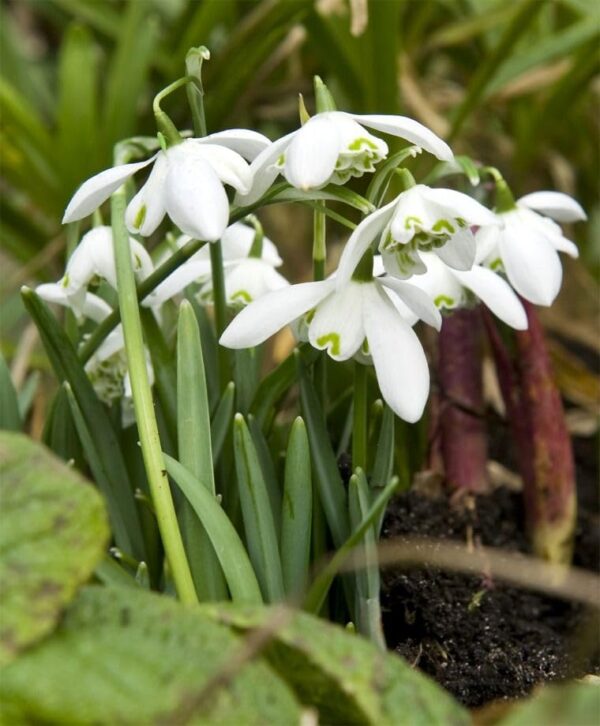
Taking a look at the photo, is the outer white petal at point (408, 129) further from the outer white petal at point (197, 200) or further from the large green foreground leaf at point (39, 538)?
the large green foreground leaf at point (39, 538)

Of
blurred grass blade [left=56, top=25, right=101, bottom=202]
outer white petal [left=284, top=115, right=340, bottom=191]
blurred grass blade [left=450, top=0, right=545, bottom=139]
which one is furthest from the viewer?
blurred grass blade [left=56, top=25, right=101, bottom=202]

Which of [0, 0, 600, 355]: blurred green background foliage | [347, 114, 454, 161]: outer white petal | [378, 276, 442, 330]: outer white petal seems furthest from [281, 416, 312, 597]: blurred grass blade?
[0, 0, 600, 355]: blurred green background foliage

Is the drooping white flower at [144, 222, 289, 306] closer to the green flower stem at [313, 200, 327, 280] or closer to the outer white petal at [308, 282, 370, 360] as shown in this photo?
the green flower stem at [313, 200, 327, 280]

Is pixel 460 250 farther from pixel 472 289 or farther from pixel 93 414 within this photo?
pixel 93 414

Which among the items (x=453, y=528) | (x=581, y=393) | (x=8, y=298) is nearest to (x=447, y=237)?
(x=453, y=528)

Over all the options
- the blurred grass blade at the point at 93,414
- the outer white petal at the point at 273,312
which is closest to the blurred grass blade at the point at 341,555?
the outer white petal at the point at 273,312

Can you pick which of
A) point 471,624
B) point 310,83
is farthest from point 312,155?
point 310,83

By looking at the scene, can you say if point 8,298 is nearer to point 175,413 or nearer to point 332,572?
point 175,413
